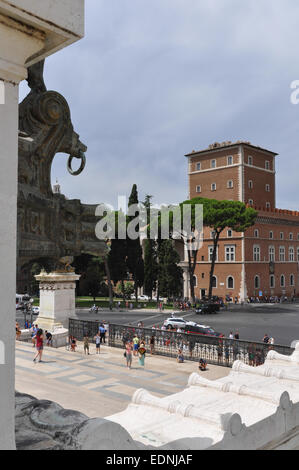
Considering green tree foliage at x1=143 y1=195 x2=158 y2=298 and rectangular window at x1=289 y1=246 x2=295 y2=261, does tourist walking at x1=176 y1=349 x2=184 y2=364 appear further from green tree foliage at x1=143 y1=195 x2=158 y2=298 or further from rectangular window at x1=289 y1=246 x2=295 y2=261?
rectangular window at x1=289 y1=246 x2=295 y2=261

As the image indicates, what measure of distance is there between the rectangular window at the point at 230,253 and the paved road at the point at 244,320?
31.9 feet

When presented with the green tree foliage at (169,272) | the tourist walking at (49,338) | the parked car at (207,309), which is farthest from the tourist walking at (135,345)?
the green tree foliage at (169,272)

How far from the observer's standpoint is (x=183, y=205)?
48.8 meters

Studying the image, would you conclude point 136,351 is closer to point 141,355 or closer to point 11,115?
point 141,355

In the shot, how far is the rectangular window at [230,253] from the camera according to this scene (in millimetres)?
54625

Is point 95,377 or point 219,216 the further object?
point 219,216

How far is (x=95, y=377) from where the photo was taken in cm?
1458

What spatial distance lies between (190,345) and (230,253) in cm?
3785

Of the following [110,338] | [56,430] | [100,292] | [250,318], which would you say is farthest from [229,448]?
[100,292]

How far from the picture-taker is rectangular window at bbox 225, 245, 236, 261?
54625 mm

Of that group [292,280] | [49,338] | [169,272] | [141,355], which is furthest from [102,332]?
[292,280]

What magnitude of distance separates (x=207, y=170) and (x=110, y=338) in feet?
146

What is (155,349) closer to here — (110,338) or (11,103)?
(110,338)
